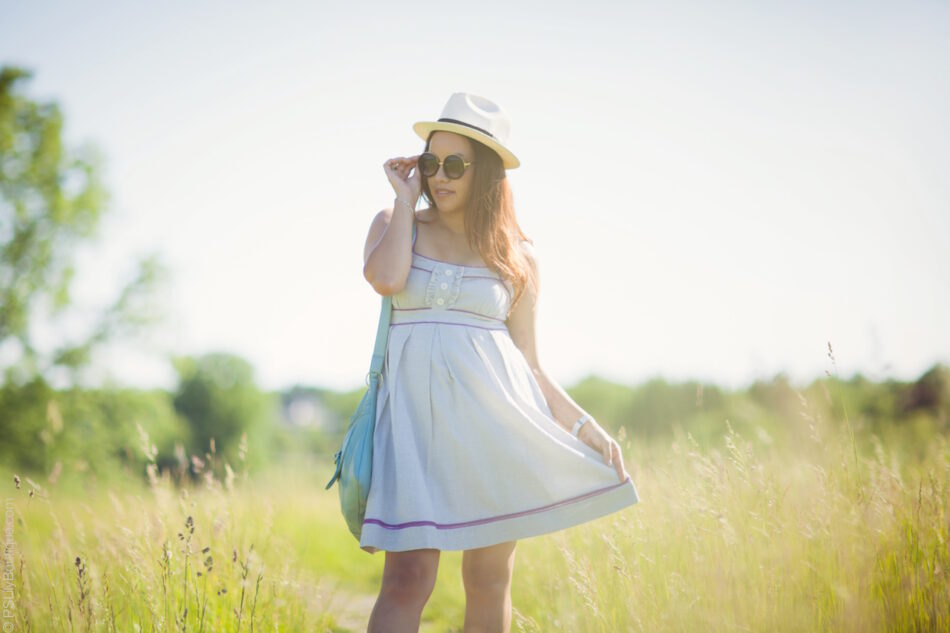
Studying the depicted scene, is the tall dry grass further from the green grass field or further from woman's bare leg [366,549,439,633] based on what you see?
woman's bare leg [366,549,439,633]

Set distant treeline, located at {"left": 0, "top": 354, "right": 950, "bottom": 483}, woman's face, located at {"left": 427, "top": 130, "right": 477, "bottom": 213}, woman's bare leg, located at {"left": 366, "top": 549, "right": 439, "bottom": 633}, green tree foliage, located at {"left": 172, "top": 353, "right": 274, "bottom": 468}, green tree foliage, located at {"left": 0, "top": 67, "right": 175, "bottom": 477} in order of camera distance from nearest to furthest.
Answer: woman's bare leg, located at {"left": 366, "top": 549, "right": 439, "bottom": 633} → woman's face, located at {"left": 427, "top": 130, "right": 477, "bottom": 213} → distant treeline, located at {"left": 0, "top": 354, "right": 950, "bottom": 483} → green tree foliage, located at {"left": 0, "top": 67, "right": 175, "bottom": 477} → green tree foliage, located at {"left": 172, "top": 353, "right": 274, "bottom": 468}

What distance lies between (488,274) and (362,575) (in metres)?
4.03

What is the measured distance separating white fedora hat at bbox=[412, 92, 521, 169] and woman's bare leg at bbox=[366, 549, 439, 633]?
1566mm

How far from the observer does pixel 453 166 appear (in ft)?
8.40

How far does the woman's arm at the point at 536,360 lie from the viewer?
2.60m

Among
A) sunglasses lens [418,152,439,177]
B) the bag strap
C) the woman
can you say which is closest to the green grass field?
the woman

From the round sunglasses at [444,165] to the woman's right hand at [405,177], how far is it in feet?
0.12

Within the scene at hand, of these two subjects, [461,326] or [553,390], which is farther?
[553,390]

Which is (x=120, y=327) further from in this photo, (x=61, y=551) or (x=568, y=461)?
(x=568, y=461)

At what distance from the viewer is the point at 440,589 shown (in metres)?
4.95

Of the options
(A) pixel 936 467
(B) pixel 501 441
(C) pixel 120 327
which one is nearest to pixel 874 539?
(A) pixel 936 467

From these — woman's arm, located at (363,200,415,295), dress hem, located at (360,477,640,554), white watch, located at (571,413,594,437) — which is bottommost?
dress hem, located at (360,477,640,554)

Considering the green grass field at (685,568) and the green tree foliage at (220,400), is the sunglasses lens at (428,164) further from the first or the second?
the green tree foliage at (220,400)

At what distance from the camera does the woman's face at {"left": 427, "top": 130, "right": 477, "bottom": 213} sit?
8.48ft
